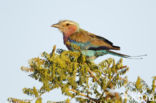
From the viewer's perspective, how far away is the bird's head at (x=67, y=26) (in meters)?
10.6

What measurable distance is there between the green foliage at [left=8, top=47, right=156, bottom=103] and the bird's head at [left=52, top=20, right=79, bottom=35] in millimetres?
3939

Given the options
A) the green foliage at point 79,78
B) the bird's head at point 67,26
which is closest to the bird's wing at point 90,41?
the bird's head at point 67,26

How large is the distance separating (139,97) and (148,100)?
210 millimetres

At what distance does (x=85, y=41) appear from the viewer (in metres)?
9.55

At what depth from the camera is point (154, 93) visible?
5.59m

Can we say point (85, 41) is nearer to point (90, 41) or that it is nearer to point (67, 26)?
point (90, 41)

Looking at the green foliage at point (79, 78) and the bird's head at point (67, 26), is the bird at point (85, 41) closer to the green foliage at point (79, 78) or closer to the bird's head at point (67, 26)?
the bird's head at point (67, 26)

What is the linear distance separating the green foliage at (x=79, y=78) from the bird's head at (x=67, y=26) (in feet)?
12.9

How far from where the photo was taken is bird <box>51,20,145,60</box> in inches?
352

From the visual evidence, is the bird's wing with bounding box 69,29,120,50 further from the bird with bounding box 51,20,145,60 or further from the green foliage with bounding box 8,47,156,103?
the green foliage with bounding box 8,47,156,103

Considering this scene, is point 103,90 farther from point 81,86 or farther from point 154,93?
point 154,93

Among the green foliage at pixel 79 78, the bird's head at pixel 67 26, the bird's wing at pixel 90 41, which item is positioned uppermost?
the bird's head at pixel 67 26

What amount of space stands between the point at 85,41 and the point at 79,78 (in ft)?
11.2

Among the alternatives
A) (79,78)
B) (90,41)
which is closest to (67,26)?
(90,41)
